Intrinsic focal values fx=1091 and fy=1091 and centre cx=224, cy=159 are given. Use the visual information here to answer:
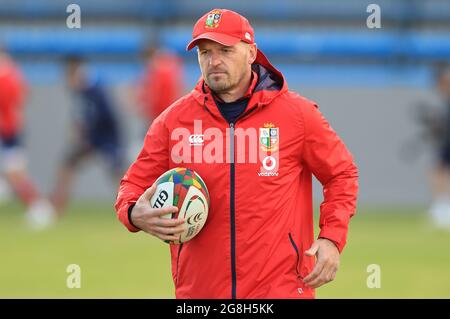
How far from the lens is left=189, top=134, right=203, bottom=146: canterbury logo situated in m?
6.51

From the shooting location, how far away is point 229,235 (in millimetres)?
6410

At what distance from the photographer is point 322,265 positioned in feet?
20.7

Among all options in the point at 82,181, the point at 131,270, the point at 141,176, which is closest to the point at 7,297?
the point at 131,270

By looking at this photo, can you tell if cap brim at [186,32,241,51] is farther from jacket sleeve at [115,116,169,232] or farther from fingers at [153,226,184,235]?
fingers at [153,226,184,235]

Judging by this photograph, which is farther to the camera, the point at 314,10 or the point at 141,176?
the point at 314,10

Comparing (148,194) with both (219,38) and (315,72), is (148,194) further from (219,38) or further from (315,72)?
(315,72)

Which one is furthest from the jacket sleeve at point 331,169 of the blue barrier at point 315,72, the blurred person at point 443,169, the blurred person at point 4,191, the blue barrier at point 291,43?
the blue barrier at point 291,43

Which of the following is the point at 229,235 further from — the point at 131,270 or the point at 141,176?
the point at 131,270

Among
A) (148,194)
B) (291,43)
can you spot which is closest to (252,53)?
(148,194)

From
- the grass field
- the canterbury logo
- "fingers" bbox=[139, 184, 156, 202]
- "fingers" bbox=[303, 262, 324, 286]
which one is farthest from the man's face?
the grass field

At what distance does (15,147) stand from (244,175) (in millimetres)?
12244

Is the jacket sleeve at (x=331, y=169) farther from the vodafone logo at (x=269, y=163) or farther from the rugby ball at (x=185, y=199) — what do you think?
the rugby ball at (x=185, y=199)

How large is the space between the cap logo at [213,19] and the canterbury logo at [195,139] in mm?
653
